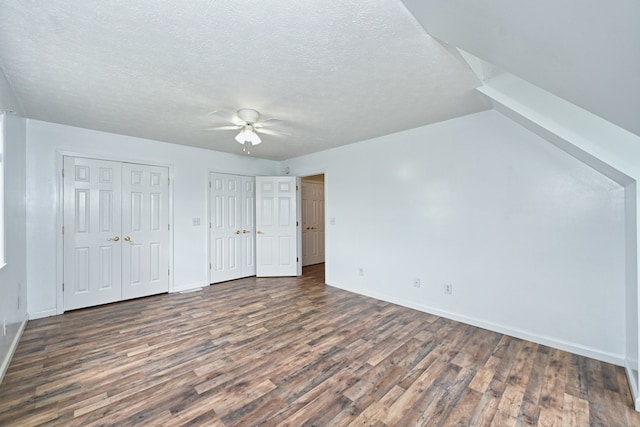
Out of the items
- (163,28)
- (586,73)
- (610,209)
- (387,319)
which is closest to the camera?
(586,73)

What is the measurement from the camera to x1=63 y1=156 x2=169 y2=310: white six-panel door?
336 centimetres

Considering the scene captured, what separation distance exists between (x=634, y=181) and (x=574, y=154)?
1.91 feet

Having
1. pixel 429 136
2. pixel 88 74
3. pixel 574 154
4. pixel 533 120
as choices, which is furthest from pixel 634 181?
pixel 88 74

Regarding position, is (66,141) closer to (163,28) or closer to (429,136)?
(163,28)

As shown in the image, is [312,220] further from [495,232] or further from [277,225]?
[495,232]

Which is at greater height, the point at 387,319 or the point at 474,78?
the point at 474,78

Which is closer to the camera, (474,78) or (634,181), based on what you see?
(634,181)

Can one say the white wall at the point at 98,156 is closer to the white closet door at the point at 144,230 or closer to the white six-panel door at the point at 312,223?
the white closet door at the point at 144,230

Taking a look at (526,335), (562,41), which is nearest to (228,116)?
(562,41)

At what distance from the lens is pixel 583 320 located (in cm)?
230

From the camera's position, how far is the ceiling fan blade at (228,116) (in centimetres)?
280

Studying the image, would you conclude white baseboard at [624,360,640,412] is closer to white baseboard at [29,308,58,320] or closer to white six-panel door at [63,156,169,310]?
white six-panel door at [63,156,169,310]

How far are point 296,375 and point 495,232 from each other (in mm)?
2412

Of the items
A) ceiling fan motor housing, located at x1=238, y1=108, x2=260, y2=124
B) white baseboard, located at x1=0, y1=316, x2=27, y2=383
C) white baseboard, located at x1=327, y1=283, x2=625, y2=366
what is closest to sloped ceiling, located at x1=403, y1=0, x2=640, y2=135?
ceiling fan motor housing, located at x1=238, y1=108, x2=260, y2=124
